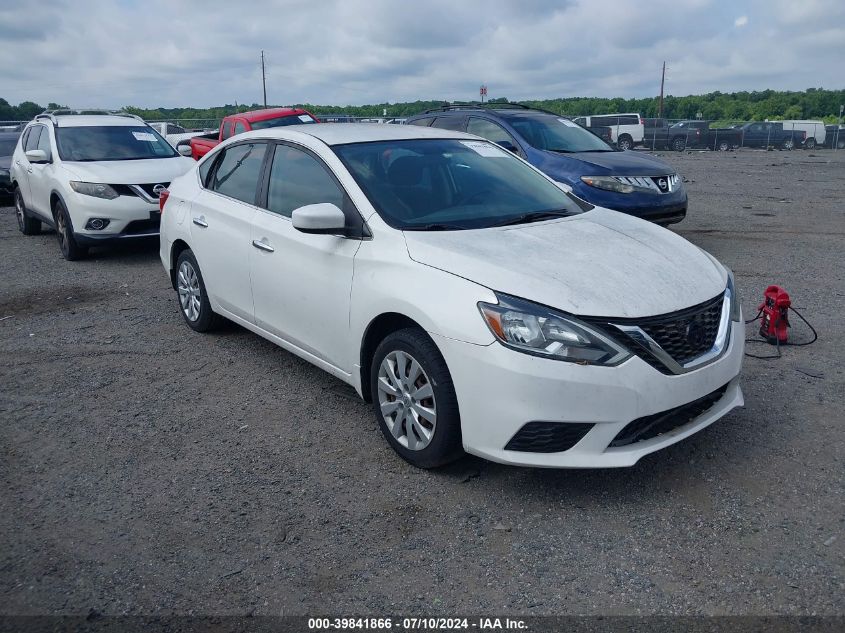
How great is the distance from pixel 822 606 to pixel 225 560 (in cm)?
233

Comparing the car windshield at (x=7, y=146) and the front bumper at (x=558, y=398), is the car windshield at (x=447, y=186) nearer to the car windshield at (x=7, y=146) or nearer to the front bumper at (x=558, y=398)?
the front bumper at (x=558, y=398)

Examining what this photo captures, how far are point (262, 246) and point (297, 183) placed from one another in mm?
464

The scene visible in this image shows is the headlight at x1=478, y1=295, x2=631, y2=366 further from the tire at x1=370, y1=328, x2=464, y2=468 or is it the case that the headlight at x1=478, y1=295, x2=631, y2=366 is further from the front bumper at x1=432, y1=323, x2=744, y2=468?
the tire at x1=370, y1=328, x2=464, y2=468

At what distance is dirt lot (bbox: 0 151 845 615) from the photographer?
300 cm

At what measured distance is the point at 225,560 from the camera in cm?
324

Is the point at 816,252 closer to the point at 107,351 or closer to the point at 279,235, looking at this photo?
the point at 279,235

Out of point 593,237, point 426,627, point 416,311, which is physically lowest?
point 426,627

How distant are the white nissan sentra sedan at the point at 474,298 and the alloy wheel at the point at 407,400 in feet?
0.04

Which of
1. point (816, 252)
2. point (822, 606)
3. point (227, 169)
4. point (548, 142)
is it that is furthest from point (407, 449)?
point (816, 252)

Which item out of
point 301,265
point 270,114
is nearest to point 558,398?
point 301,265

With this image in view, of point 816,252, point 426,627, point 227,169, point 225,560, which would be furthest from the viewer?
point 816,252

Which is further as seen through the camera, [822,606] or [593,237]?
[593,237]

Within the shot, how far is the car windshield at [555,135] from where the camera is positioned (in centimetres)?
961

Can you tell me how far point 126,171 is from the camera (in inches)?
374
